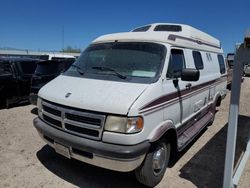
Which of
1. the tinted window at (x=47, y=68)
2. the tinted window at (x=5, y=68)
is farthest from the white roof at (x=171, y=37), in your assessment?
the tinted window at (x=5, y=68)

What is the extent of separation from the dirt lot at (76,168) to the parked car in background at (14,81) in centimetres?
226

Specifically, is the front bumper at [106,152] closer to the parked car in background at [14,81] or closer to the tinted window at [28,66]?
the parked car in background at [14,81]

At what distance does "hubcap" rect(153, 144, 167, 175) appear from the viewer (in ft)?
11.9

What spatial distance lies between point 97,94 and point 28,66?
20.6 ft

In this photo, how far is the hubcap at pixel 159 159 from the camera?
11.9 feet

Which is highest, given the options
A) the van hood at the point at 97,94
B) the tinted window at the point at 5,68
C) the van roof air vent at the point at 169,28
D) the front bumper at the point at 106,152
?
the van roof air vent at the point at 169,28

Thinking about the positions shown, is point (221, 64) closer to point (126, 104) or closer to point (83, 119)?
point (126, 104)

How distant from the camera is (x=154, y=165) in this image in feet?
11.9

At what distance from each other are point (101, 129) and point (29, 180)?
1.66m

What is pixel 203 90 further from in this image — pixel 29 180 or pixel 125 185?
pixel 29 180

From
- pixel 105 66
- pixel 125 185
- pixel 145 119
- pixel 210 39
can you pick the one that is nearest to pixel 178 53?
pixel 105 66

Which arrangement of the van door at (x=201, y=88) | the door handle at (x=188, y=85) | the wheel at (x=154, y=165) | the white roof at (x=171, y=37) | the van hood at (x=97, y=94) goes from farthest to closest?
the van door at (x=201, y=88) < the door handle at (x=188, y=85) < the white roof at (x=171, y=37) < the wheel at (x=154, y=165) < the van hood at (x=97, y=94)

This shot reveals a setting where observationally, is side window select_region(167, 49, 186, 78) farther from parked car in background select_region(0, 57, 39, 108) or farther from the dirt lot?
parked car in background select_region(0, 57, 39, 108)

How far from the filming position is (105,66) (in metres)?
4.11
